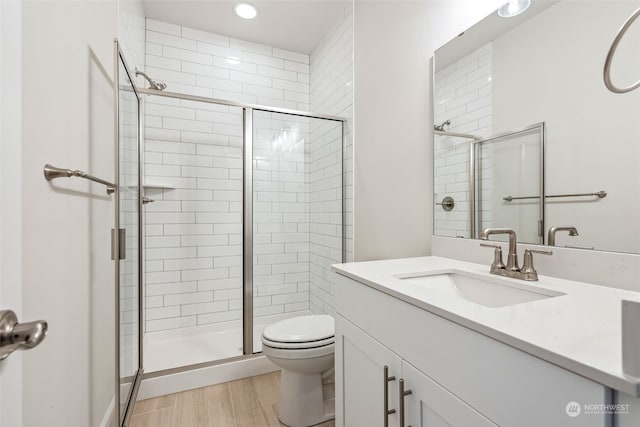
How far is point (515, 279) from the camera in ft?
3.26

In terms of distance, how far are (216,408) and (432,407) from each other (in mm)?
1398

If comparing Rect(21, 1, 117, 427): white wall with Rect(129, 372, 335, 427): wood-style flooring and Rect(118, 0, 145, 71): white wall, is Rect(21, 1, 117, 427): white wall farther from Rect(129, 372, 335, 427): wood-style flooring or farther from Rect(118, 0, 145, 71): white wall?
Rect(129, 372, 335, 427): wood-style flooring

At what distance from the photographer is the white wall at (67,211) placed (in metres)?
0.74

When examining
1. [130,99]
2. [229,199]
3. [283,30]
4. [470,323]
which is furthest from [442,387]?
[283,30]

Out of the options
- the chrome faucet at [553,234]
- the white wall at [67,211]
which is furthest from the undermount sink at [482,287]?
the white wall at [67,211]

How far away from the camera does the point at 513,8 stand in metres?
1.15

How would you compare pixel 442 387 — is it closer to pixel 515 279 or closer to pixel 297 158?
pixel 515 279

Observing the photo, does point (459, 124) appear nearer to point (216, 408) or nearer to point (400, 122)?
point (400, 122)

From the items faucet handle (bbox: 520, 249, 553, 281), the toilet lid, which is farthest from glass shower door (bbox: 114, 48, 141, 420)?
faucet handle (bbox: 520, 249, 553, 281)

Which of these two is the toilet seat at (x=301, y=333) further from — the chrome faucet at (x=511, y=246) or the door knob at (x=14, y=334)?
the door knob at (x=14, y=334)

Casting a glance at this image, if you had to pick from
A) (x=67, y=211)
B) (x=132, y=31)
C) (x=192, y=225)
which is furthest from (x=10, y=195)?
(x=192, y=225)

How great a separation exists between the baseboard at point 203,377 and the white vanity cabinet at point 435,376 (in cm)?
98

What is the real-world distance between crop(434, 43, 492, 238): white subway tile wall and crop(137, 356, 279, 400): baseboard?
1.48 metres

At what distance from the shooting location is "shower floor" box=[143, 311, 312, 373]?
196 cm
